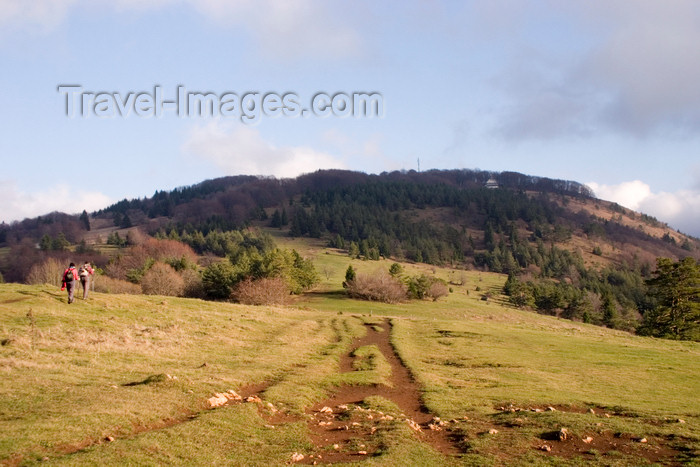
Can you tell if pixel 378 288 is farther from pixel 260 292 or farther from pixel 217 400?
pixel 217 400

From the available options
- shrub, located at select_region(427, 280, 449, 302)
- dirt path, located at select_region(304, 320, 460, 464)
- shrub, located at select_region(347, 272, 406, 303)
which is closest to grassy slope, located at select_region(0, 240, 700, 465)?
dirt path, located at select_region(304, 320, 460, 464)

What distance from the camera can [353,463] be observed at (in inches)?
463

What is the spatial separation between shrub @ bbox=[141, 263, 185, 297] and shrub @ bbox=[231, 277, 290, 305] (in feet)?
41.6

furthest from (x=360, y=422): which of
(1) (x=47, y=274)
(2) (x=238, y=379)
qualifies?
(1) (x=47, y=274)

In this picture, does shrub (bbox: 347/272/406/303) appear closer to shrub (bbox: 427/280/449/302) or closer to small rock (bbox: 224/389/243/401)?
shrub (bbox: 427/280/449/302)

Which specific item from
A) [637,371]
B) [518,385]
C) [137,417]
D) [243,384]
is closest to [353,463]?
[137,417]

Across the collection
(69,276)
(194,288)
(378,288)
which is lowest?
(378,288)

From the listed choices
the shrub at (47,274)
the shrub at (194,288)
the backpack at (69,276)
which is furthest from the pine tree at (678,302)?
the shrub at (47,274)

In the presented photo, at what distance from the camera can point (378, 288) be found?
10225 centimetres

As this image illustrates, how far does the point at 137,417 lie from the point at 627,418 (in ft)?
53.7

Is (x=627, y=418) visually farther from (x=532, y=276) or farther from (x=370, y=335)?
(x=532, y=276)

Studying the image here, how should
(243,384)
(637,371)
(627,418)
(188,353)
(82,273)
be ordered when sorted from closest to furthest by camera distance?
(627,418)
(243,384)
(188,353)
(637,371)
(82,273)

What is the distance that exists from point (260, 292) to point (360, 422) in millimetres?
64708

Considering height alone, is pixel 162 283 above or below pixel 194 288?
above
